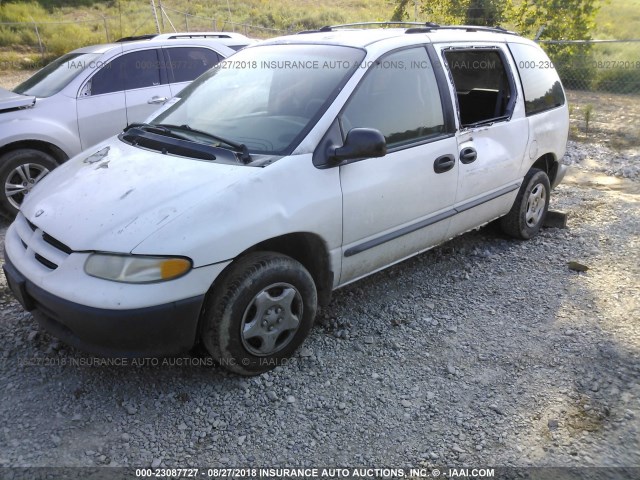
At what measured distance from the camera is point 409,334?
3461 millimetres

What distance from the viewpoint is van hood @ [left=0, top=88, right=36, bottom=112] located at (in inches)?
207

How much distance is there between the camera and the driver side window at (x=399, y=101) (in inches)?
Answer: 127

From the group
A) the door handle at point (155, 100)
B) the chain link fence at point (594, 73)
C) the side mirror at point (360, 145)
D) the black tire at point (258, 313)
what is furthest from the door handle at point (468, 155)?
the chain link fence at point (594, 73)

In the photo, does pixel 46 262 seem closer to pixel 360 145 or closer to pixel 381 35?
pixel 360 145

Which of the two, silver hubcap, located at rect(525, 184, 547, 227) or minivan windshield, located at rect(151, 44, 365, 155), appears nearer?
minivan windshield, located at rect(151, 44, 365, 155)

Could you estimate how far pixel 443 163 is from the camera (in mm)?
3609

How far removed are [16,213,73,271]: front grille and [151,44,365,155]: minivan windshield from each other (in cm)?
100

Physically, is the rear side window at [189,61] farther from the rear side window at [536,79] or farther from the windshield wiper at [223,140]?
the rear side window at [536,79]

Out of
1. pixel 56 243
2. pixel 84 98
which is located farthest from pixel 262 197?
pixel 84 98

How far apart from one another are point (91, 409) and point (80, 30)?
21.4m

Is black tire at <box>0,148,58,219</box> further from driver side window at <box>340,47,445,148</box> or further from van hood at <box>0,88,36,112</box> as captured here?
driver side window at <box>340,47,445,148</box>

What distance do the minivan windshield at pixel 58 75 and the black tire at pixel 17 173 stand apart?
72 centimetres

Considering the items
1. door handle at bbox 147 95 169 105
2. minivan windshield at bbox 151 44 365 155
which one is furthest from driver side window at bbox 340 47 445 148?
door handle at bbox 147 95 169 105

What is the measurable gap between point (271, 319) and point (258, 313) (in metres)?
0.11
